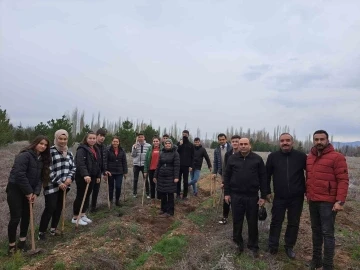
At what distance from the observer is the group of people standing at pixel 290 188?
14.6ft

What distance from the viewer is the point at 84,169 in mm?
6297

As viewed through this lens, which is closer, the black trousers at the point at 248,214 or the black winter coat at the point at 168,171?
the black trousers at the point at 248,214

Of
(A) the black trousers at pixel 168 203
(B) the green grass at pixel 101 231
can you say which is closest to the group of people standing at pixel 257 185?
(B) the green grass at pixel 101 231

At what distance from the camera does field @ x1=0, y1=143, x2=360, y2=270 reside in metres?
4.48

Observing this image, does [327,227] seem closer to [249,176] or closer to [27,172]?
[249,176]

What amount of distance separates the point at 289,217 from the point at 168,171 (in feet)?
10.2

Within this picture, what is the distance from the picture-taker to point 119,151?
26.9ft

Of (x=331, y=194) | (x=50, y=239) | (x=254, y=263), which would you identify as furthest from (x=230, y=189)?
(x=50, y=239)

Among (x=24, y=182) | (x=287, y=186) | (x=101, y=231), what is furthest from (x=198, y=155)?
(x=24, y=182)

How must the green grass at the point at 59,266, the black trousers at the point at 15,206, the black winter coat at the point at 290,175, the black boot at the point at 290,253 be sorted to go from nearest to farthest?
the green grass at the point at 59,266
the black trousers at the point at 15,206
the black winter coat at the point at 290,175
the black boot at the point at 290,253

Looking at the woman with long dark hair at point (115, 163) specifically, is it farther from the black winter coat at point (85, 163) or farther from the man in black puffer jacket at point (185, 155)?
the man in black puffer jacket at point (185, 155)

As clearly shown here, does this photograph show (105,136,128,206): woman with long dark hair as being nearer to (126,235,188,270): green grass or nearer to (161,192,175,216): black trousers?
(161,192,175,216): black trousers

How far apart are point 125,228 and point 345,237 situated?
4.52 meters

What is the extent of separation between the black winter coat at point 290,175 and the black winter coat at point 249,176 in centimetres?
21
